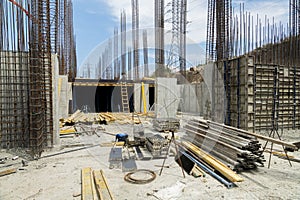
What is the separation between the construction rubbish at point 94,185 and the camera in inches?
124

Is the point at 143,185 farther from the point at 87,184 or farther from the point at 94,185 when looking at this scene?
the point at 87,184

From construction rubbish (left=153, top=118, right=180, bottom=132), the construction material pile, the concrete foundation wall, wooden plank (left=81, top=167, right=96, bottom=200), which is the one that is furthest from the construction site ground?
construction rubbish (left=153, top=118, right=180, bottom=132)

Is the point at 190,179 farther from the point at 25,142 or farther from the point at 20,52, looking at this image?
the point at 20,52

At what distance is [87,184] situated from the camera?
11.6ft

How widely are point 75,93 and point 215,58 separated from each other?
12.7 metres

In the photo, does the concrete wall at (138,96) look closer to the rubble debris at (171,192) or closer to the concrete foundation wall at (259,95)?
the concrete foundation wall at (259,95)

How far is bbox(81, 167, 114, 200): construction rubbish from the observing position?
3145 millimetres

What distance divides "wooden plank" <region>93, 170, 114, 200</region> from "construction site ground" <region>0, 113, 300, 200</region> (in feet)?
0.38

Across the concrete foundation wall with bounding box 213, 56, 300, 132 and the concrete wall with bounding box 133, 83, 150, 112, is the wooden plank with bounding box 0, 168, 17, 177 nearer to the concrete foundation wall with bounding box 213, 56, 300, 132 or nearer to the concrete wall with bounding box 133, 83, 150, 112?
the concrete foundation wall with bounding box 213, 56, 300, 132

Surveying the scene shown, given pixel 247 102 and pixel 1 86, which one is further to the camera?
pixel 247 102

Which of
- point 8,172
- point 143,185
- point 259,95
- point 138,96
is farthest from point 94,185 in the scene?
point 138,96

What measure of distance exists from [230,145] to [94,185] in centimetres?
312

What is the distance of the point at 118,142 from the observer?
635cm

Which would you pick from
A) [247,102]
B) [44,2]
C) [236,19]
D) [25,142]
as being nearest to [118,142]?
[25,142]
